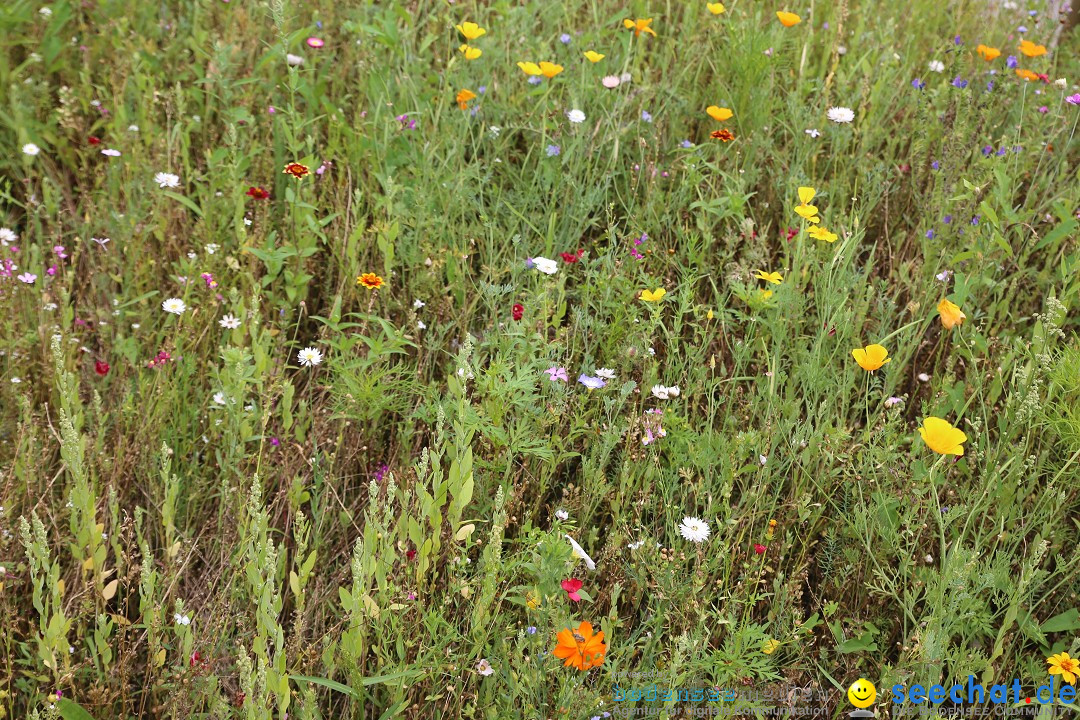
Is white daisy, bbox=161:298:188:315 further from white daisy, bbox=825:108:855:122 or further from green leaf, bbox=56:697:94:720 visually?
white daisy, bbox=825:108:855:122

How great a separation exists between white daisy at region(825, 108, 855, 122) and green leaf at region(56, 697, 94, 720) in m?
2.83

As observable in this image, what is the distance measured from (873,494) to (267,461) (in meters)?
1.51

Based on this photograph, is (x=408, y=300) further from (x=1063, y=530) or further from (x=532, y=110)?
(x=1063, y=530)

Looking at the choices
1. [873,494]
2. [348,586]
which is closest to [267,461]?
[348,586]

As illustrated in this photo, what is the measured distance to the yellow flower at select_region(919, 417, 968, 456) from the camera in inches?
75.2

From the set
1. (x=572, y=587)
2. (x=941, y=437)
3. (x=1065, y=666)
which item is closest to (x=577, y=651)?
(x=572, y=587)

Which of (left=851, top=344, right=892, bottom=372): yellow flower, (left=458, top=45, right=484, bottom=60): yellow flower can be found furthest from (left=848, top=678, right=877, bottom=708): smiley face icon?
(left=458, top=45, right=484, bottom=60): yellow flower

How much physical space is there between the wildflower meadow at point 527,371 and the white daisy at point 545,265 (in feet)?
0.06

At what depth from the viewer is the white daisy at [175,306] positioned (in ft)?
8.07

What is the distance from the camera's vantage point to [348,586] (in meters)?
2.05

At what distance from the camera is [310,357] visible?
2.49 m

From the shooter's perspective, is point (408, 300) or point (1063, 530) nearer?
point (1063, 530)

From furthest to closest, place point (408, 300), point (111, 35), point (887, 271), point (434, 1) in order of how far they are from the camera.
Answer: point (434, 1) → point (111, 35) → point (887, 271) → point (408, 300)

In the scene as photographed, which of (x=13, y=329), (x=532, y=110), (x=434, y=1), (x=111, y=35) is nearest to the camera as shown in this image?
(x=13, y=329)
